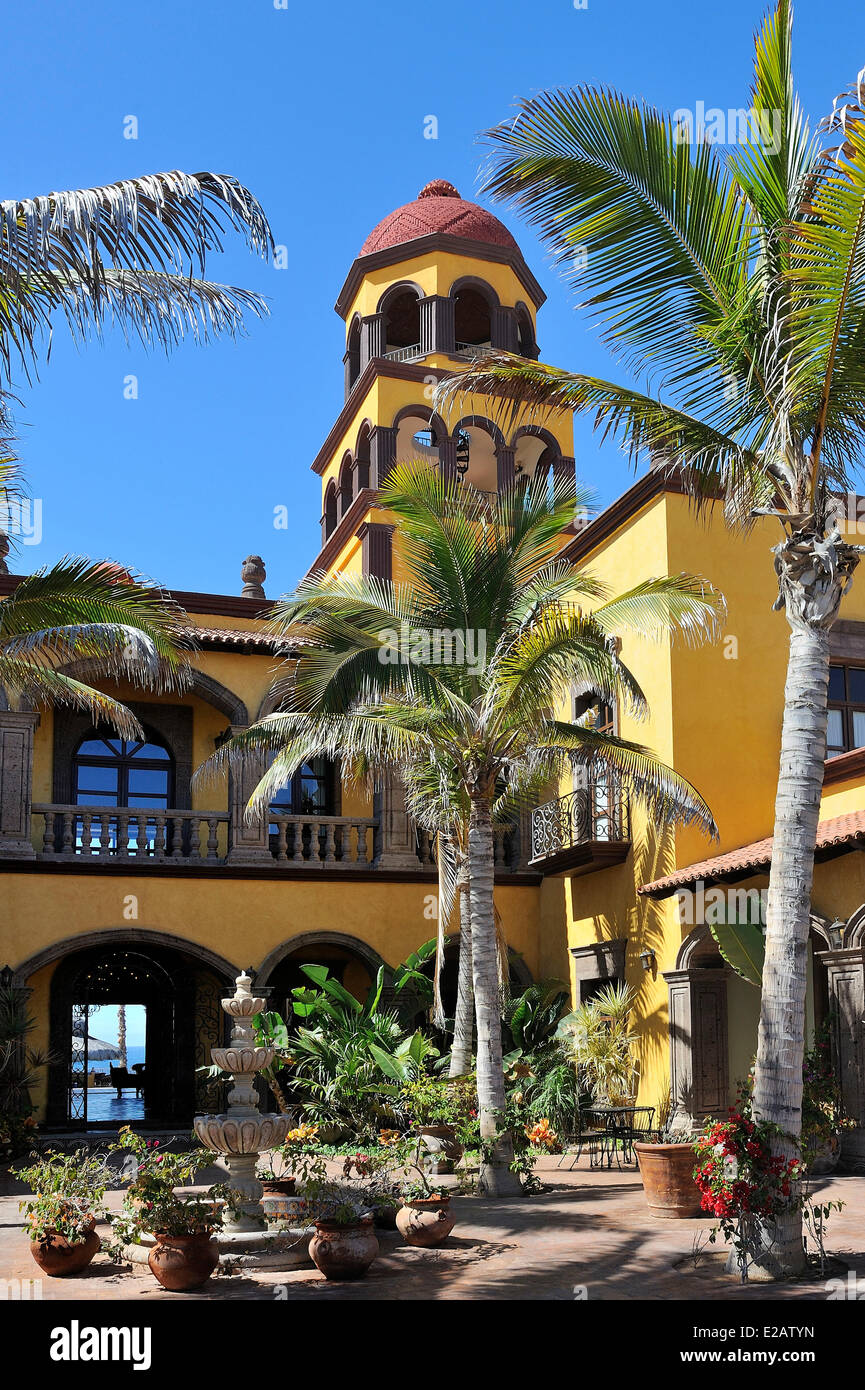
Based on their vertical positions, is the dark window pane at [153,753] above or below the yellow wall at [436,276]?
below

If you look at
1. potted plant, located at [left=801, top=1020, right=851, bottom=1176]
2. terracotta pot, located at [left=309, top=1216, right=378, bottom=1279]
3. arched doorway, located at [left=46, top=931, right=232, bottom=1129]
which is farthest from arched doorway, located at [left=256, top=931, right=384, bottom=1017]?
terracotta pot, located at [left=309, top=1216, right=378, bottom=1279]

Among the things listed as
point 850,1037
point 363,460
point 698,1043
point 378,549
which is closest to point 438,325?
point 363,460

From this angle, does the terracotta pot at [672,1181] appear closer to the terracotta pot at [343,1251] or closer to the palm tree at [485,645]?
the palm tree at [485,645]

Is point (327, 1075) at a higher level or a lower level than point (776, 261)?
lower

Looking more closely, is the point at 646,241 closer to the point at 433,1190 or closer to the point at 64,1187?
the point at 433,1190

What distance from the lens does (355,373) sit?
26266mm

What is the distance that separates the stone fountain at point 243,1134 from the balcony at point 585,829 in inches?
277

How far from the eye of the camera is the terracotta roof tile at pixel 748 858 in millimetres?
12930

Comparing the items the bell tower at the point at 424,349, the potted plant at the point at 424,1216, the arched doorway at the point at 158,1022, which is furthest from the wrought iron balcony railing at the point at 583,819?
the potted plant at the point at 424,1216

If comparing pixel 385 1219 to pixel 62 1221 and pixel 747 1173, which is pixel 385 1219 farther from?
pixel 747 1173

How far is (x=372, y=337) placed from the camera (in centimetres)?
2475
